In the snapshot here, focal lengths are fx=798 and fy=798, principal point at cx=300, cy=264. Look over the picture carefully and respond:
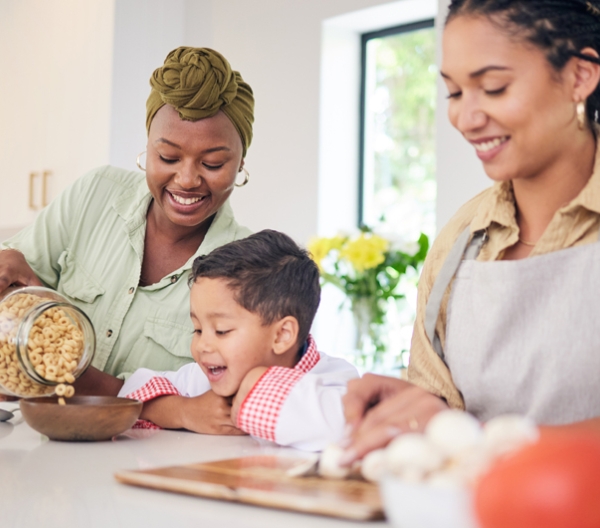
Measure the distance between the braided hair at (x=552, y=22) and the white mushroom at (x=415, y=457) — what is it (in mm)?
642

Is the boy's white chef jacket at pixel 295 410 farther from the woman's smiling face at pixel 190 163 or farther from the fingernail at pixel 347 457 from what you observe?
the woman's smiling face at pixel 190 163

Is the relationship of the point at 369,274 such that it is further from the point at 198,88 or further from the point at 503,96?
the point at 503,96

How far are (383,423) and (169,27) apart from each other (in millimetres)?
3241

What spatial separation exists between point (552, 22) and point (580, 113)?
12 centimetres

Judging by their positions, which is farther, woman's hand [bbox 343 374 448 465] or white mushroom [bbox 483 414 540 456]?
woman's hand [bbox 343 374 448 465]

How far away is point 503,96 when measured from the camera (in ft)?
3.17

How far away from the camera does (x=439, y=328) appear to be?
3.86 feet

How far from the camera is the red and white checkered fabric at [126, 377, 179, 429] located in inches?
54.2

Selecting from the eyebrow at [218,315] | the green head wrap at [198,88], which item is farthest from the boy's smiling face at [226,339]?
the green head wrap at [198,88]

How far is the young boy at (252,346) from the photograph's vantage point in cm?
119

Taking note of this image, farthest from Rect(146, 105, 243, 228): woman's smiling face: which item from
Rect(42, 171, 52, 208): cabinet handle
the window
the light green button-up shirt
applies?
Rect(42, 171, 52, 208): cabinet handle

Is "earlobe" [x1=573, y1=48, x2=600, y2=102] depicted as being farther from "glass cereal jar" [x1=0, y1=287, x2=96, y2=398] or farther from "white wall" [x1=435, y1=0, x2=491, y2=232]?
"white wall" [x1=435, y1=0, x2=491, y2=232]

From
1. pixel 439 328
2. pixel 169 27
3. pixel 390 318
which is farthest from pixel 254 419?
pixel 169 27

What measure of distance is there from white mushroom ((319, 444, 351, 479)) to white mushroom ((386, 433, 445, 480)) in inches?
9.4
